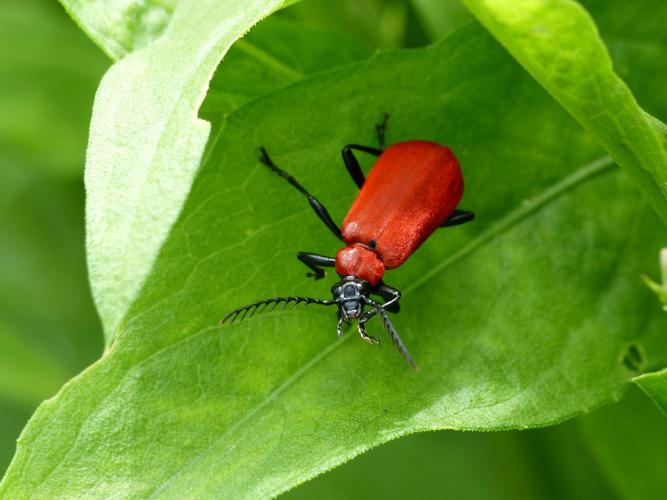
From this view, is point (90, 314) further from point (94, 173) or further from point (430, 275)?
point (94, 173)

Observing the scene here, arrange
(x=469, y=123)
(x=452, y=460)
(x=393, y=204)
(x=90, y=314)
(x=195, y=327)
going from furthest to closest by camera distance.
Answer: (x=90, y=314) → (x=452, y=460) → (x=393, y=204) → (x=469, y=123) → (x=195, y=327)

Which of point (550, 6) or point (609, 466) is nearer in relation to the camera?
point (550, 6)

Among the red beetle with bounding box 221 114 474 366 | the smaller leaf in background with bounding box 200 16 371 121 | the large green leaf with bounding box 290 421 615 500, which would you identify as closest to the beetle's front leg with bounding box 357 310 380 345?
the red beetle with bounding box 221 114 474 366

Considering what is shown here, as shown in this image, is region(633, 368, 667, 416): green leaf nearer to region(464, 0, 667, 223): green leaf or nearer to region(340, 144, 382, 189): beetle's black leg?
region(464, 0, 667, 223): green leaf

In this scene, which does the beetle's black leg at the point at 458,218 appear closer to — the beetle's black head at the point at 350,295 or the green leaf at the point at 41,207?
the beetle's black head at the point at 350,295

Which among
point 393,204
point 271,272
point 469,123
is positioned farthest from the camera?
point 393,204

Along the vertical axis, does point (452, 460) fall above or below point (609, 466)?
below

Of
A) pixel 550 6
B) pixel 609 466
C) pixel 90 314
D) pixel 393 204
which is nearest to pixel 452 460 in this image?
pixel 609 466

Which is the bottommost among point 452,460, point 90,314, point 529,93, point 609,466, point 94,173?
point 452,460
